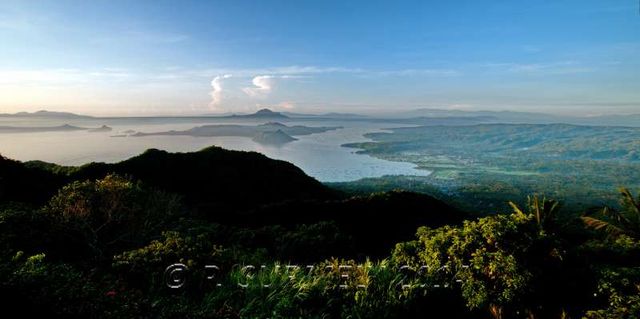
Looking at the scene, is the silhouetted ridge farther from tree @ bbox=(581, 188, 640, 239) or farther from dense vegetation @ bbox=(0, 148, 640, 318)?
dense vegetation @ bbox=(0, 148, 640, 318)

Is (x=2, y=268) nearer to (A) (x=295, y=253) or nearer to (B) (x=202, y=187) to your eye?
(A) (x=295, y=253)

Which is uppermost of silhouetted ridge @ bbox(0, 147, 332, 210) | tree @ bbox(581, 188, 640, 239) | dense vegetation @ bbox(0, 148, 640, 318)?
dense vegetation @ bbox(0, 148, 640, 318)

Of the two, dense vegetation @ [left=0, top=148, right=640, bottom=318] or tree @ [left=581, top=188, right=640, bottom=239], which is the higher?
dense vegetation @ [left=0, top=148, right=640, bottom=318]

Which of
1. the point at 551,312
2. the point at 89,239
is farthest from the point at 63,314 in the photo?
the point at 89,239

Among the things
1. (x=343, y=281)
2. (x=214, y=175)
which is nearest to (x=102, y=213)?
(x=343, y=281)

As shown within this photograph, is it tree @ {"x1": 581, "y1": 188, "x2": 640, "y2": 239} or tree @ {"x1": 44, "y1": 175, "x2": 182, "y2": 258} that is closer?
tree @ {"x1": 44, "y1": 175, "x2": 182, "y2": 258}

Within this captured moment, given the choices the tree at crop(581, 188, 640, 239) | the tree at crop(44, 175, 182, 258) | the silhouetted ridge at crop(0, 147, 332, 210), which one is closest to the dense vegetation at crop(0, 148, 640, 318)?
the tree at crop(44, 175, 182, 258)

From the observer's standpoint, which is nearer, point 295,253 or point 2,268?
point 2,268

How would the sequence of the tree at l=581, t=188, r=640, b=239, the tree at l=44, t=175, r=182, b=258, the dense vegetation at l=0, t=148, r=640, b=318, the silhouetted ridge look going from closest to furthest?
the dense vegetation at l=0, t=148, r=640, b=318 < the tree at l=44, t=175, r=182, b=258 < the tree at l=581, t=188, r=640, b=239 < the silhouetted ridge

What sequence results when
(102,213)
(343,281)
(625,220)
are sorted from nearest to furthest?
1. (343,281)
2. (102,213)
3. (625,220)

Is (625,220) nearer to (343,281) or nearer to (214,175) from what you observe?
(343,281)

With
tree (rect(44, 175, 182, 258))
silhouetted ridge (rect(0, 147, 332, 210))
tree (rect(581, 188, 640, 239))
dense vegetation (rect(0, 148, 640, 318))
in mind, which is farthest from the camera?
silhouetted ridge (rect(0, 147, 332, 210))
